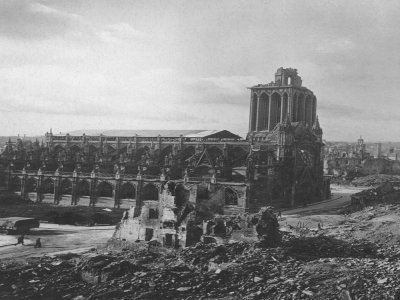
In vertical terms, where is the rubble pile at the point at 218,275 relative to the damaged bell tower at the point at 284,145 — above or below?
below

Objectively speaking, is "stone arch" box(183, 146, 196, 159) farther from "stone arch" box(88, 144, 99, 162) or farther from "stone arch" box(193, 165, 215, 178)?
"stone arch" box(88, 144, 99, 162)

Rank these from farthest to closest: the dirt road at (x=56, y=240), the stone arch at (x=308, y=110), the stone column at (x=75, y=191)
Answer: the stone arch at (x=308, y=110), the stone column at (x=75, y=191), the dirt road at (x=56, y=240)

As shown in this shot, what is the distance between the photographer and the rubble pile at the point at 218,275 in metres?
21.8

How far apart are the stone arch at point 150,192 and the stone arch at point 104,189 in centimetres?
590

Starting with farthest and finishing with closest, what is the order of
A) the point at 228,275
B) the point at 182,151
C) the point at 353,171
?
the point at 353,171
the point at 182,151
the point at 228,275

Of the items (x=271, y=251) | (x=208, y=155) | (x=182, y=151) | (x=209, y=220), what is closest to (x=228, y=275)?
(x=271, y=251)

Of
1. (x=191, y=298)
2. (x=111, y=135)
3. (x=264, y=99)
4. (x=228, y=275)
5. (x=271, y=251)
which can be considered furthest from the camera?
(x=111, y=135)

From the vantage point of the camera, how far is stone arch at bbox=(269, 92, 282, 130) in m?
82.8

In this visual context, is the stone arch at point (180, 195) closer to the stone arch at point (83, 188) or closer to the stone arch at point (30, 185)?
the stone arch at point (83, 188)

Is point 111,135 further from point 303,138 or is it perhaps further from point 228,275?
point 228,275

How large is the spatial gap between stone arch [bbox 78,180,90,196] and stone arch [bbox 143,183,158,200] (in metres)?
10.1

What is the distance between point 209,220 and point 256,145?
37.4 m

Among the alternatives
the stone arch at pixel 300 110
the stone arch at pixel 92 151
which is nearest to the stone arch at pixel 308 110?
the stone arch at pixel 300 110

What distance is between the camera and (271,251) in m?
28.9
